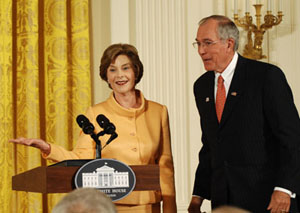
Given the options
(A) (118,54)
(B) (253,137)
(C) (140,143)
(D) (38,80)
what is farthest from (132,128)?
(D) (38,80)

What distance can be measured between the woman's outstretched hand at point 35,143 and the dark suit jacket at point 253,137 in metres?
0.85

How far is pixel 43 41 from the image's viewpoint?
4656 millimetres

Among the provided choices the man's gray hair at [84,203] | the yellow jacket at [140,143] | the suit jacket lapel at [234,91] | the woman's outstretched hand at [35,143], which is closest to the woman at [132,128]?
the yellow jacket at [140,143]

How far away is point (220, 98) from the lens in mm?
3438

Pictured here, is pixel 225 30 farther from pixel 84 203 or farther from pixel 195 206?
pixel 84 203

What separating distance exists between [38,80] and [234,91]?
66.8 inches

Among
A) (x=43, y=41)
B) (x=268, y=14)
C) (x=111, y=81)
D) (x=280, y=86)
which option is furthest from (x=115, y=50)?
(x=268, y=14)

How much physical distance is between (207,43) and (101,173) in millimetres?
1017

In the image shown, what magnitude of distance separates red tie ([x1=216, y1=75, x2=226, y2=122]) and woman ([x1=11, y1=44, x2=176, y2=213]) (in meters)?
0.35

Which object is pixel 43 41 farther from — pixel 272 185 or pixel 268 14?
pixel 272 185

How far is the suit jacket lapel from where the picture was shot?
11.0 ft

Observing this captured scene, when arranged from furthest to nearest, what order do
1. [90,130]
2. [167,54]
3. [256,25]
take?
[256,25], [167,54], [90,130]

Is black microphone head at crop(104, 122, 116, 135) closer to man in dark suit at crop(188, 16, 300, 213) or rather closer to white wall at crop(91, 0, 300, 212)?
man in dark suit at crop(188, 16, 300, 213)

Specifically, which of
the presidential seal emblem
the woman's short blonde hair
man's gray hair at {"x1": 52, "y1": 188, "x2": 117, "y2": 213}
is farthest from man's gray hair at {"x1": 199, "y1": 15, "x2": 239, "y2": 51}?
man's gray hair at {"x1": 52, "y1": 188, "x2": 117, "y2": 213}
